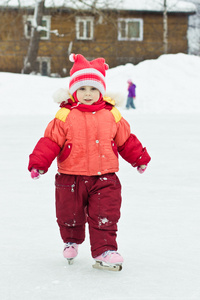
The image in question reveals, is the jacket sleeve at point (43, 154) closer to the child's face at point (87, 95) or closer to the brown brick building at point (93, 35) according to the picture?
the child's face at point (87, 95)

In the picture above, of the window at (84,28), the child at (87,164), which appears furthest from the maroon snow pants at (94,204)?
the window at (84,28)

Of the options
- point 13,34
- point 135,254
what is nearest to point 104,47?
point 13,34

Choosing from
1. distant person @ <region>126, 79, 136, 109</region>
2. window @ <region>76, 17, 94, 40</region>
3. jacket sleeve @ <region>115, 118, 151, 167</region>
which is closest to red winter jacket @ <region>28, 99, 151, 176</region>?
jacket sleeve @ <region>115, 118, 151, 167</region>

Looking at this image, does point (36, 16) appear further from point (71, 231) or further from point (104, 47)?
point (71, 231)

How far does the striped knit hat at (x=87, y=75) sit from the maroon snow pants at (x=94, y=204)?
532 mm

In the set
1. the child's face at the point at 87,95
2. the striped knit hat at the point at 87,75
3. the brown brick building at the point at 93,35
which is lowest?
the child's face at the point at 87,95

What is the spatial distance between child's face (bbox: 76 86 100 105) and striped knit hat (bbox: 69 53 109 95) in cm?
3

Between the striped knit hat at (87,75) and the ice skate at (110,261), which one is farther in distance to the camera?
the striped knit hat at (87,75)

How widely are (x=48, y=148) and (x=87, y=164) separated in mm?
236

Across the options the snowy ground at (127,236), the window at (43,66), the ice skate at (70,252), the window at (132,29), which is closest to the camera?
the snowy ground at (127,236)

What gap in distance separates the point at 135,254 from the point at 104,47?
1058 inches

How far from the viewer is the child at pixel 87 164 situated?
10.5 feet

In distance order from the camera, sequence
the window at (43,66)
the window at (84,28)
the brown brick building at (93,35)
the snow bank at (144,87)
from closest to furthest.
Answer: the snow bank at (144,87) < the brown brick building at (93,35) < the window at (43,66) < the window at (84,28)

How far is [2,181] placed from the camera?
6324 millimetres
